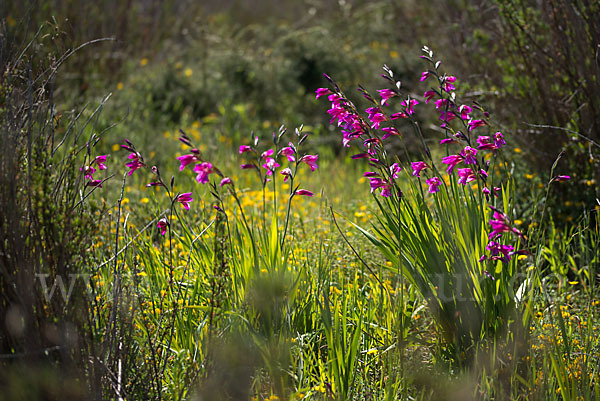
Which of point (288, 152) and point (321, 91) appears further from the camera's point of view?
point (321, 91)

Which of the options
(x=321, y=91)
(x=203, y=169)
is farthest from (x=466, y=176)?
(x=203, y=169)

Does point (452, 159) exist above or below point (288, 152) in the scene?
below

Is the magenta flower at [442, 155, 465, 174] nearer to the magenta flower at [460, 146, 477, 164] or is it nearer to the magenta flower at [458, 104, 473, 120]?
the magenta flower at [460, 146, 477, 164]

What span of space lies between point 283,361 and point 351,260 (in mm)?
1094

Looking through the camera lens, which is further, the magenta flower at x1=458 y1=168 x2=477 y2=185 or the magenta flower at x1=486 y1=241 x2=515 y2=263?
the magenta flower at x1=458 y1=168 x2=477 y2=185

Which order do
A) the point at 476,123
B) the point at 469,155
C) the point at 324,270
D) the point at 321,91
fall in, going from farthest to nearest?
1. the point at 324,270
2. the point at 321,91
3. the point at 476,123
4. the point at 469,155

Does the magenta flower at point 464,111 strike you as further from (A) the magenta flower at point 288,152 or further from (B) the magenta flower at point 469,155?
(A) the magenta flower at point 288,152

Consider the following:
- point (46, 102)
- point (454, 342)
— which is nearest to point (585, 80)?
point (454, 342)

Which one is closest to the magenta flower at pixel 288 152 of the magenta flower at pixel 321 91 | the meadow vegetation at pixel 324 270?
the meadow vegetation at pixel 324 270

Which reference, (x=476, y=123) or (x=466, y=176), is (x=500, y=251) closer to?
(x=466, y=176)

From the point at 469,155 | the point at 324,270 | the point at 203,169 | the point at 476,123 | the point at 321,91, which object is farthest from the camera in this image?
the point at 324,270

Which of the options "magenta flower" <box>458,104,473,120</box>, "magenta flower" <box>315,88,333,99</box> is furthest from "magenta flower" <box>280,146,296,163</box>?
"magenta flower" <box>458,104,473,120</box>

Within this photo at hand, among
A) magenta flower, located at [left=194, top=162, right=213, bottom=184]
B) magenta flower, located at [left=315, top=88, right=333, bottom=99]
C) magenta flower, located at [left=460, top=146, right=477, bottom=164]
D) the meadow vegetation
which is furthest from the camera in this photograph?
magenta flower, located at [left=315, top=88, right=333, bottom=99]

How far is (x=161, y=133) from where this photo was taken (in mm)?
6484
